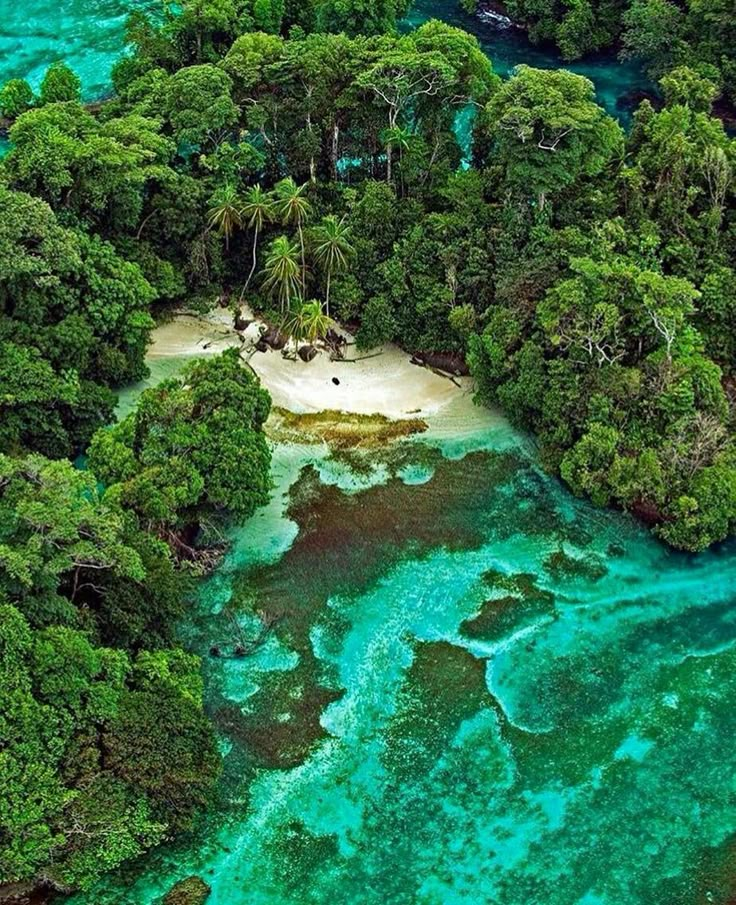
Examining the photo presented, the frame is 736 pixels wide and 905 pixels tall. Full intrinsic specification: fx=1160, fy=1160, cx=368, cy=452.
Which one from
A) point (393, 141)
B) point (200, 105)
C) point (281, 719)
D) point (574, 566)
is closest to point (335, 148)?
point (393, 141)

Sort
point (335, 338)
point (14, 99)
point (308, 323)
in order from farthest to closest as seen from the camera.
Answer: point (14, 99), point (335, 338), point (308, 323)

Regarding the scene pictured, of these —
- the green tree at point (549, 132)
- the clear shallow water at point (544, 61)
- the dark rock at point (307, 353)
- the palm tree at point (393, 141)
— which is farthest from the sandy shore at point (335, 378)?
the clear shallow water at point (544, 61)

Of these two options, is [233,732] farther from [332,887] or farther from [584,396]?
[584,396]

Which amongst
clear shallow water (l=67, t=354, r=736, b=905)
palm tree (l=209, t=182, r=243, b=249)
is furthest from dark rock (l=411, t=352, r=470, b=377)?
palm tree (l=209, t=182, r=243, b=249)

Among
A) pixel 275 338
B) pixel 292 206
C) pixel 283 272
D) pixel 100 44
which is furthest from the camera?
pixel 100 44

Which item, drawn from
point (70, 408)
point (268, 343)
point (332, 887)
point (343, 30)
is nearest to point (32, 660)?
point (332, 887)

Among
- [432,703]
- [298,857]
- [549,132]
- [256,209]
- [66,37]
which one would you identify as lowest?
[298,857]

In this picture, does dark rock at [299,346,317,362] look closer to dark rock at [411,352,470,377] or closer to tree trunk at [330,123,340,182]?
dark rock at [411,352,470,377]

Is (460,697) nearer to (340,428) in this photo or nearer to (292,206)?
(340,428)
